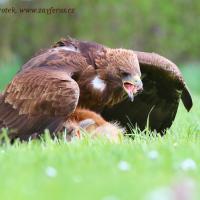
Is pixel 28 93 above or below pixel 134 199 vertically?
below

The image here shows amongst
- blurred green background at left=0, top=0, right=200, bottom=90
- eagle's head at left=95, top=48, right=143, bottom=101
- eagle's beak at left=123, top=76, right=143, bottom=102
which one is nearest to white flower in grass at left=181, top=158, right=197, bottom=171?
eagle's beak at left=123, top=76, right=143, bottom=102

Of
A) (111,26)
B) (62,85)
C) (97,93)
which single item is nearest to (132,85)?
(97,93)

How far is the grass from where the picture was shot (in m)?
3.38

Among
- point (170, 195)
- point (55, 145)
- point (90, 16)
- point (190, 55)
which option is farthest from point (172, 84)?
point (190, 55)

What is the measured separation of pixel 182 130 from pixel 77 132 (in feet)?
3.76

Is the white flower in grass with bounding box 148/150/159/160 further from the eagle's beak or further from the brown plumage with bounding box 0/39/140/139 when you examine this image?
the eagle's beak

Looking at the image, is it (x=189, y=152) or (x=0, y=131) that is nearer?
(x=189, y=152)

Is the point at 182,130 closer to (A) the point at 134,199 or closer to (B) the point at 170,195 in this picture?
(A) the point at 134,199

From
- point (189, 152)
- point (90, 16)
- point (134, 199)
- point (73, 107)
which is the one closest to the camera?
point (134, 199)

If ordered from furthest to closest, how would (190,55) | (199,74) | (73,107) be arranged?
(190,55), (199,74), (73,107)

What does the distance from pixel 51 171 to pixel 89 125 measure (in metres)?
2.85

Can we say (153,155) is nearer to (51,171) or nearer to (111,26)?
(51,171)

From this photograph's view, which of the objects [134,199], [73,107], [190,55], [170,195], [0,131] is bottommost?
[190,55]

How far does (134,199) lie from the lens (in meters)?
3.28
